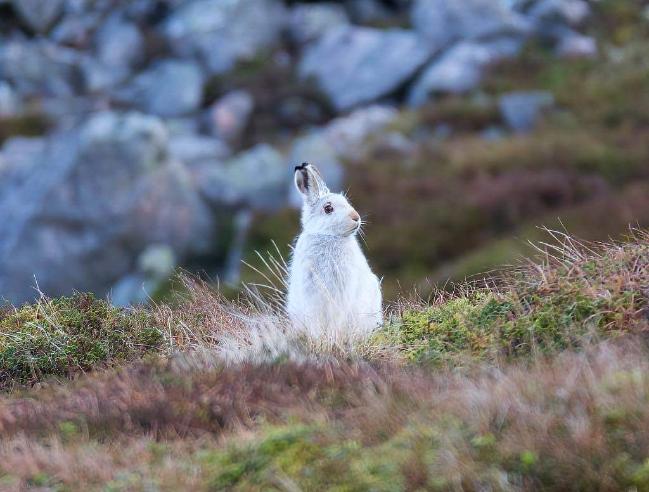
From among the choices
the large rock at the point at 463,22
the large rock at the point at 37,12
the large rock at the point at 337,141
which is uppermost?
the large rock at the point at 37,12

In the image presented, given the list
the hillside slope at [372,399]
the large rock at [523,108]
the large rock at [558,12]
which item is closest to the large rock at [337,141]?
the large rock at [523,108]

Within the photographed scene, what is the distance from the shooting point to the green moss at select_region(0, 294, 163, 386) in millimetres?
10062

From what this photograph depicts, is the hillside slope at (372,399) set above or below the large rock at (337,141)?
above

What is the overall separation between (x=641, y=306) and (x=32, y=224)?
92.4 ft

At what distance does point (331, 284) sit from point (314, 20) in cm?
4651

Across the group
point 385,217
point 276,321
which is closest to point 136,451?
point 276,321

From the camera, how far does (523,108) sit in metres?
43.8

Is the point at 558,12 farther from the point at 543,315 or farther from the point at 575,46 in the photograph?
the point at 543,315

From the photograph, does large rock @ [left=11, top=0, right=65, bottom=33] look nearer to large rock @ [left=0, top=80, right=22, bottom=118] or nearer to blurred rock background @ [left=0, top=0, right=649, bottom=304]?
blurred rock background @ [left=0, top=0, right=649, bottom=304]

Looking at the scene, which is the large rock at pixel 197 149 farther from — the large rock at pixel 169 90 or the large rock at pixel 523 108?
the large rock at pixel 523 108

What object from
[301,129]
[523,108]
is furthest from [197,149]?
[523,108]

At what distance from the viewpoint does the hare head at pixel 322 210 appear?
38.3 feet

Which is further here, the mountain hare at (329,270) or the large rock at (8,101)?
the large rock at (8,101)

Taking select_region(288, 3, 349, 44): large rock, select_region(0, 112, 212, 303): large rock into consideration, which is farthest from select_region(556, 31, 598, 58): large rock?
select_region(0, 112, 212, 303): large rock
